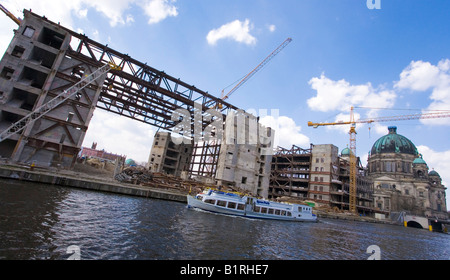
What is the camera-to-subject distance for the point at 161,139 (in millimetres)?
82812

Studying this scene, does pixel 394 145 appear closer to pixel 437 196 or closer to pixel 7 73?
pixel 437 196

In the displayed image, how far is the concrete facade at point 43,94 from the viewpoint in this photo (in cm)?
3147

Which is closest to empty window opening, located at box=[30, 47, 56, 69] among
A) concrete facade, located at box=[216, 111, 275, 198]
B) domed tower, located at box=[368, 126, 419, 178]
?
concrete facade, located at box=[216, 111, 275, 198]

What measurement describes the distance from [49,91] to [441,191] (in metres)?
166

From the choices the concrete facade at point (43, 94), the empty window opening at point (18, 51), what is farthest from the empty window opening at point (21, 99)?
the empty window opening at point (18, 51)

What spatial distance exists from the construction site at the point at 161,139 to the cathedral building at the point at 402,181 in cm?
56

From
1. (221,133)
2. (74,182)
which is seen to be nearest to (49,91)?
(74,182)

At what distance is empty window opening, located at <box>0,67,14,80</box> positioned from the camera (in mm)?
31147

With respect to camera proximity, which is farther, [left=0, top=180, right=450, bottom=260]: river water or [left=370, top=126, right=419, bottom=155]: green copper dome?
[left=370, top=126, right=419, bottom=155]: green copper dome

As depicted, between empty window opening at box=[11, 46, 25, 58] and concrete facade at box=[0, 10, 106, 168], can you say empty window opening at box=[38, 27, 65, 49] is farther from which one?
empty window opening at box=[11, 46, 25, 58]

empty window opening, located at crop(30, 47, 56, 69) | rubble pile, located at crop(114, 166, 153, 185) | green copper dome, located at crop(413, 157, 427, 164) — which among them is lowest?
rubble pile, located at crop(114, 166, 153, 185)

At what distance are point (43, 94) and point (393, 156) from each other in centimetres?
15090
